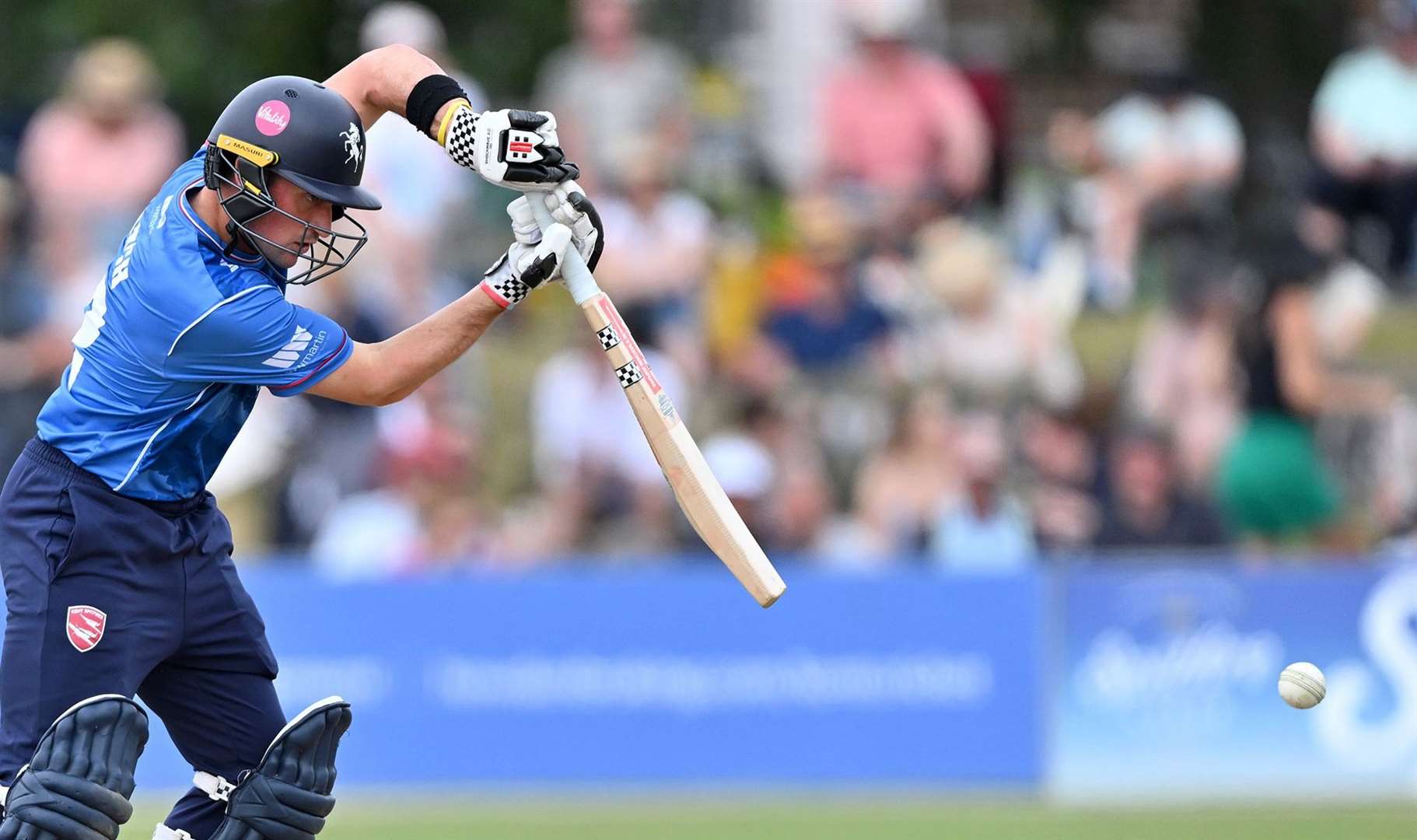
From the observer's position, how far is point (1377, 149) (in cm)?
1119

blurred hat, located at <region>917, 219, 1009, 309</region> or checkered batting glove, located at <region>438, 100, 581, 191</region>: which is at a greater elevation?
blurred hat, located at <region>917, 219, 1009, 309</region>

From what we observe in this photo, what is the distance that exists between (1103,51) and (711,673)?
868cm

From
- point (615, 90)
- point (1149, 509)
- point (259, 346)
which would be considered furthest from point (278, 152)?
point (615, 90)

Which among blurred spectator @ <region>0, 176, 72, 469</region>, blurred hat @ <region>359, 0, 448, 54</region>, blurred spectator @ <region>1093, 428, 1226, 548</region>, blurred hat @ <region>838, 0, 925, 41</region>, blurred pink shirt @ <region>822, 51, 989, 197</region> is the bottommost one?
blurred spectator @ <region>1093, 428, 1226, 548</region>

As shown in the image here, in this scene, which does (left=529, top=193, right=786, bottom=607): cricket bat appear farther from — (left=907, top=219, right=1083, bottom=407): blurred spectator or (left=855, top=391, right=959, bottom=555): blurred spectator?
(left=907, top=219, right=1083, bottom=407): blurred spectator

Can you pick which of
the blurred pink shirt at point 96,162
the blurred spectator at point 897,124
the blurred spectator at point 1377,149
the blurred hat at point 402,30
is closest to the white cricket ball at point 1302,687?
the blurred spectator at point 897,124

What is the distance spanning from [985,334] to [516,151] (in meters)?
5.42

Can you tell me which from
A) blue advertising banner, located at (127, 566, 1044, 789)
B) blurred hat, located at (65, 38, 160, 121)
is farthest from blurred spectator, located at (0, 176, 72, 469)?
blue advertising banner, located at (127, 566, 1044, 789)

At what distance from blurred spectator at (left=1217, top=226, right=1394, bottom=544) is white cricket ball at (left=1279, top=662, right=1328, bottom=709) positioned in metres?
4.02

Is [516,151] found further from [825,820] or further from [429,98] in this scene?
[825,820]

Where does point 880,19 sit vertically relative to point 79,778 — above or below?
above

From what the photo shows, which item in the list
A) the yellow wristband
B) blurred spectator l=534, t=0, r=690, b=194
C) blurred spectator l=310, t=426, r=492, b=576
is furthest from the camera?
blurred spectator l=534, t=0, r=690, b=194

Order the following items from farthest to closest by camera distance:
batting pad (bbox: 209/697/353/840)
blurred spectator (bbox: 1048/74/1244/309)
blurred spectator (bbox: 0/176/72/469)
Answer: blurred spectator (bbox: 1048/74/1244/309) → blurred spectator (bbox: 0/176/72/469) → batting pad (bbox: 209/697/353/840)

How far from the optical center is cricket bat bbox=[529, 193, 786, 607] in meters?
5.55
